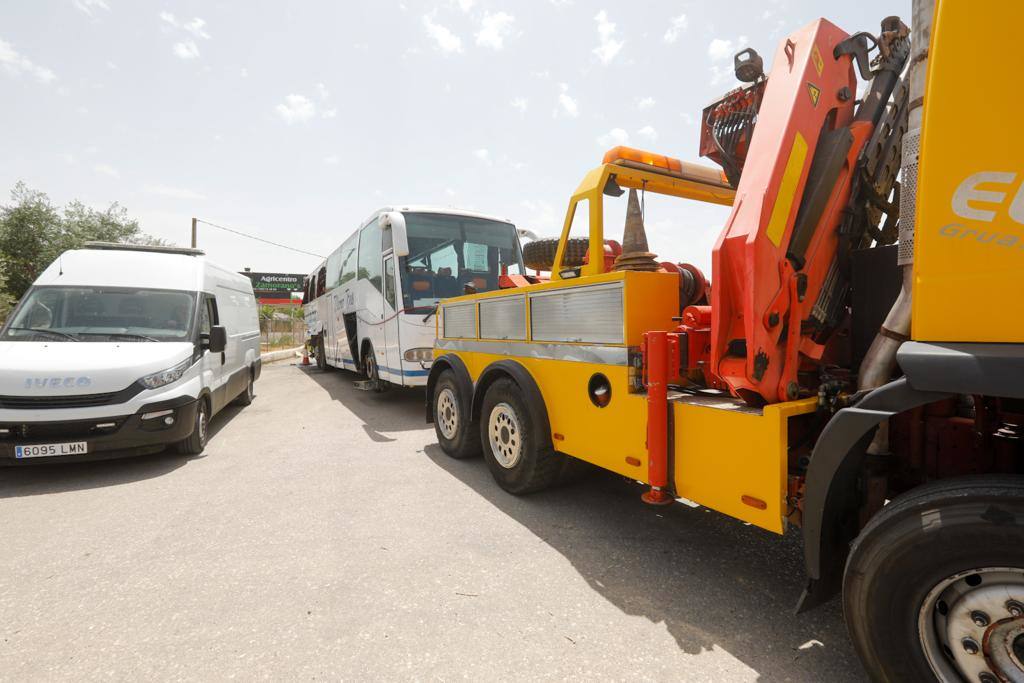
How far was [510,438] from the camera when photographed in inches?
160

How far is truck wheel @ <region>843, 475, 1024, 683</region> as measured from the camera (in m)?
1.46

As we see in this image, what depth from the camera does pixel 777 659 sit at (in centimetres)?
215

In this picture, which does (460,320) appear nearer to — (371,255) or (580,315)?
(580,315)

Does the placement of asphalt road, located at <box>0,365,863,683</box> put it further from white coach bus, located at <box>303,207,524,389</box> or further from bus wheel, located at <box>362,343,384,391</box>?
bus wheel, located at <box>362,343,384,391</box>

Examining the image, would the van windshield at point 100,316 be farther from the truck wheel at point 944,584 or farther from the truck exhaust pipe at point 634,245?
the truck wheel at point 944,584

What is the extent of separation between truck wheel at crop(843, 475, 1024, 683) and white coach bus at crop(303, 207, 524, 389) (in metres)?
6.02

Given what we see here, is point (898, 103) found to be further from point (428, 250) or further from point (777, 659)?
point (428, 250)

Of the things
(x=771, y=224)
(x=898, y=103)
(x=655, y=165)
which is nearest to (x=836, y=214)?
(x=771, y=224)

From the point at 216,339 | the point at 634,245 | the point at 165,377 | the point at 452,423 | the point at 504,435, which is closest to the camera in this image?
the point at 634,245

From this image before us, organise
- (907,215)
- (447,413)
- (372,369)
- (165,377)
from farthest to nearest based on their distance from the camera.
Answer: (372,369) → (447,413) → (165,377) → (907,215)

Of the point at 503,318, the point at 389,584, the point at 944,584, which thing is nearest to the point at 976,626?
the point at 944,584

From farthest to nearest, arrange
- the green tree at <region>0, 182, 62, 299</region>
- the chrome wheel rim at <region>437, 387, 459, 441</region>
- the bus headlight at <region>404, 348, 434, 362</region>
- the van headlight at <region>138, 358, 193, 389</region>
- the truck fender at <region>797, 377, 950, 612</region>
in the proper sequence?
the green tree at <region>0, 182, 62, 299</region>, the bus headlight at <region>404, 348, 434, 362</region>, the chrome wheel rim at <region>437, 387, 459, 441</region>, the van headlight at <region>138, 358, 193, 389</region>, the truck fender at <region>797, 377, 950, 612</region>

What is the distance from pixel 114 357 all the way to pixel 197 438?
1186mm

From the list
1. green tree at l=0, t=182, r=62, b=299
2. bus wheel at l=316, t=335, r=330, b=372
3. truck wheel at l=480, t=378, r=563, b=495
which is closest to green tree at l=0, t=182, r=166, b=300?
green tree at l=0, t=182, r=62, b=299
